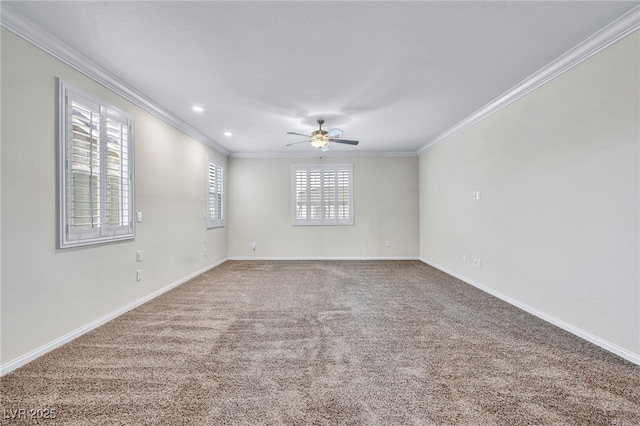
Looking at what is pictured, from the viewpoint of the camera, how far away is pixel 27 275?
219cm

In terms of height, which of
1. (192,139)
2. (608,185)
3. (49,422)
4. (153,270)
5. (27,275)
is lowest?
(49,422)

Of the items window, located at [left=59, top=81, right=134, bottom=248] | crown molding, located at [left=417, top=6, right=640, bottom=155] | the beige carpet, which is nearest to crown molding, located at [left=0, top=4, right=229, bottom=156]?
window, located at [left=59, top=81, right=134, bottom=248]

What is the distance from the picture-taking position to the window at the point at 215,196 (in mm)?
5734

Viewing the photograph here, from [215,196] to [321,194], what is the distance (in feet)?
7.89

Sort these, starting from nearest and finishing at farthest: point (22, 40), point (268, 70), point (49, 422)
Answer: point (49, 422), point (22, 40), point (268, 70)

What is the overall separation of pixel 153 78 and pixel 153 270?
237 centimetres

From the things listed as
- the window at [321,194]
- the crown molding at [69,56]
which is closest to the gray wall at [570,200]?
the window at [321,194]

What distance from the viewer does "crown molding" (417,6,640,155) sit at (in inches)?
84.5

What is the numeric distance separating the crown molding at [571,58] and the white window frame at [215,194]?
190 inches

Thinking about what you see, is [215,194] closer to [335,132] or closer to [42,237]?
[335,132]

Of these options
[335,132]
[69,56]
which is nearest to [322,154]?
[335,132]

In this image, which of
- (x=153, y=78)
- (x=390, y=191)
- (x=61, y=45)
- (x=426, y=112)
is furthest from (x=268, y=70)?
(x=390, y=191)

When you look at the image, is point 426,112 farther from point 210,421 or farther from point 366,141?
point 210,421

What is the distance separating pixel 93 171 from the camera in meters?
2.78
